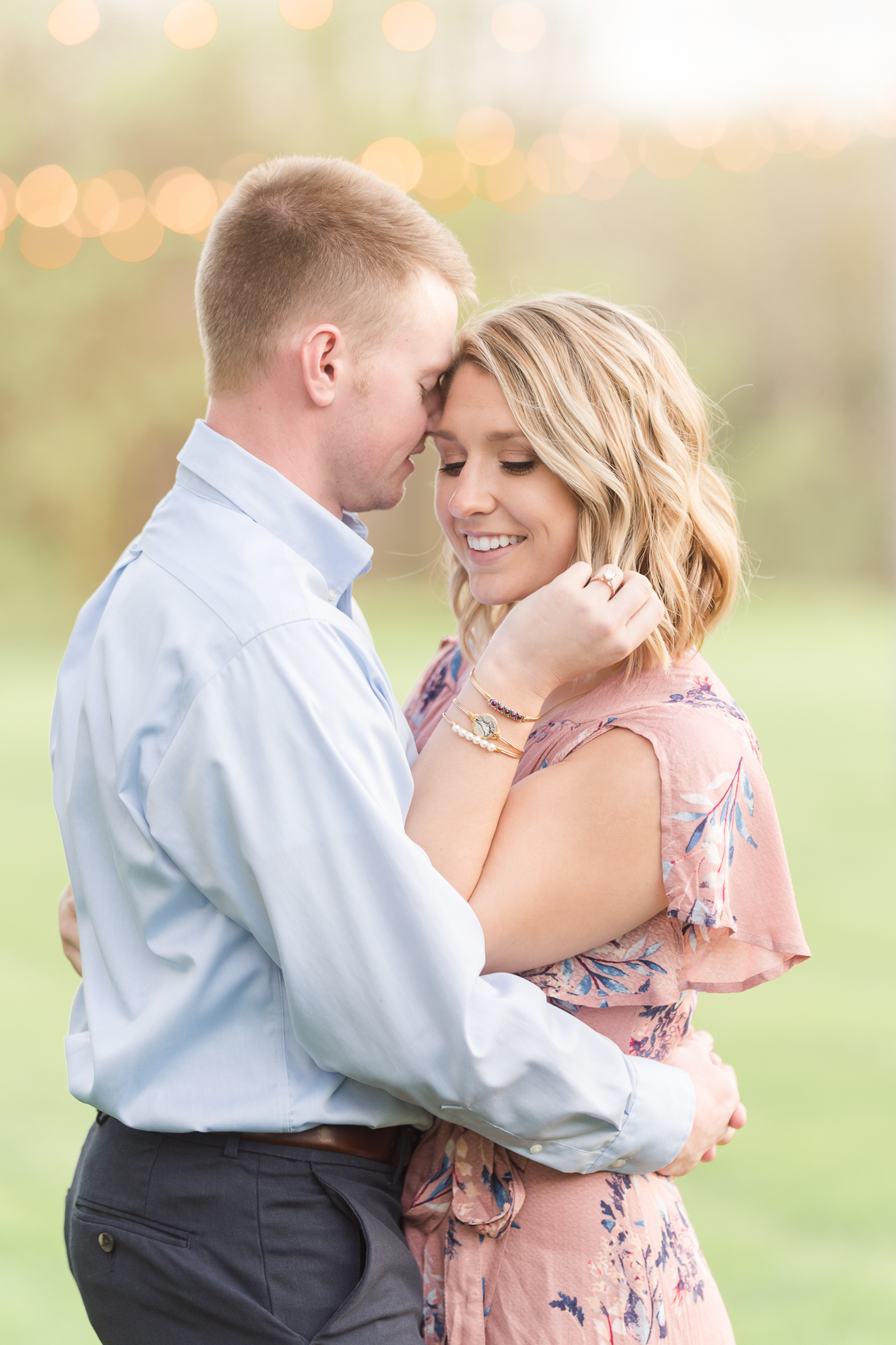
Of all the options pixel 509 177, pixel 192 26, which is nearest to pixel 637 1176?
pixel 509 177

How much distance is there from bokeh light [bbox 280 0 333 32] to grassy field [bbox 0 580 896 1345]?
1208cm

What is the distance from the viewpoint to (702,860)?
1.43 meters

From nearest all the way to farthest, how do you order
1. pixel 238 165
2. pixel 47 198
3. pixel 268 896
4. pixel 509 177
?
pixel 268 896, pixel 47 198, pixel 238 165, pixel 509 177

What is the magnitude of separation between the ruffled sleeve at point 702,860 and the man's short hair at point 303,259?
55cm

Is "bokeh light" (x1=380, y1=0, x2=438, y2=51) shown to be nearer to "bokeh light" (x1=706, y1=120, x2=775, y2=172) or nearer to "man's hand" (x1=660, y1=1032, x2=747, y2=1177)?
"bokeh light" (x1=706, y1=120, x2=775, y2=172)

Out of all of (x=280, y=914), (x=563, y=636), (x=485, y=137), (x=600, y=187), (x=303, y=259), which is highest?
(x=485, y=137)

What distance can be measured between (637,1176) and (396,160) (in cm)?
1604

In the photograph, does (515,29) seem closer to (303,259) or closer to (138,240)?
(138,240)

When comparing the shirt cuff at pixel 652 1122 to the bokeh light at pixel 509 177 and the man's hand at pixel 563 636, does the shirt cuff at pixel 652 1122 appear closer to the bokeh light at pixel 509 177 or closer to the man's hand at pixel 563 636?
the man's hand at pixel 563 636

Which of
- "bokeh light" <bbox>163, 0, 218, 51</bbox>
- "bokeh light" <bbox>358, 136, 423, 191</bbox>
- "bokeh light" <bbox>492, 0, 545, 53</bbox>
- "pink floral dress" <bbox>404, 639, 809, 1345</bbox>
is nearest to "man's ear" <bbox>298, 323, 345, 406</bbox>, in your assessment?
"pink floral dress" <bbox>404, 639, 809, 1345</bbox>

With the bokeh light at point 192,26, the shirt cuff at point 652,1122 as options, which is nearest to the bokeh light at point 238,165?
the bokeh light at point 192,26

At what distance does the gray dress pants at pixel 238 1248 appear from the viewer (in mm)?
1286

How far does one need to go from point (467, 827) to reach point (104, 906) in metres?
0.39

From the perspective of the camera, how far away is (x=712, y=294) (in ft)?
66.8
